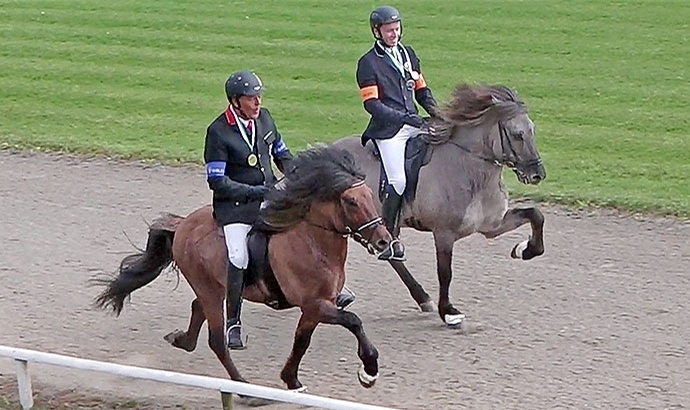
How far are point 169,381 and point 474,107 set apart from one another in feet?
11.0

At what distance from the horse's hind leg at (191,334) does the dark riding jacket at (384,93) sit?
6.36 feet

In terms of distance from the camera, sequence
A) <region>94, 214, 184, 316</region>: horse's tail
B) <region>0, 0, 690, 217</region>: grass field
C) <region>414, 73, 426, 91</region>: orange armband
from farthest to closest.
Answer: <region>0, 0, 690, 217</region>: grass field, <region>414, 73, 426, 91</region>: orange armband, <region>94, 214, 184, 316</region>: horse's tail

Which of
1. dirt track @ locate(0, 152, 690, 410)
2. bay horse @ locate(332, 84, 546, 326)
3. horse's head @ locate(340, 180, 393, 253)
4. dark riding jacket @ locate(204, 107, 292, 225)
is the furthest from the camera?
bay horse @ locate(332, 84, 546, 326)

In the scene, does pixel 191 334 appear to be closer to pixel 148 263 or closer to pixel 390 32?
pixel 148 263

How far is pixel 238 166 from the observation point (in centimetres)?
817

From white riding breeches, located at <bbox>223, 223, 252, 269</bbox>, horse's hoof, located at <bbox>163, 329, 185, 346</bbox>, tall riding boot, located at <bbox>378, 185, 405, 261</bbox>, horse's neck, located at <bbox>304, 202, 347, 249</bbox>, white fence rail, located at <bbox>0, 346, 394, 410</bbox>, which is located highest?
horse's neck, located at <bbox>304, 202, 347, 249</bbox>

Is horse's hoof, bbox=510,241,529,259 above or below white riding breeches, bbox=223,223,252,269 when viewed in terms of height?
below

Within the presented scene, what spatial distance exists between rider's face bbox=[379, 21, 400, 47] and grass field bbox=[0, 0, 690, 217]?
3.55 meters

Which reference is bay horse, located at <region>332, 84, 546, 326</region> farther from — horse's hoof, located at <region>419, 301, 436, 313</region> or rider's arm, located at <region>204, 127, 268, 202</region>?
rider's arm, located at <region>204, 127, 268, 202</region>

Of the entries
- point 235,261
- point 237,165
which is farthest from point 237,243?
point 237,165

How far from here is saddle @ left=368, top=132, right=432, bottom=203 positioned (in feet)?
31.7

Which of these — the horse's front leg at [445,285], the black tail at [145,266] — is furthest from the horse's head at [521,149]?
the black tail at [145,266]

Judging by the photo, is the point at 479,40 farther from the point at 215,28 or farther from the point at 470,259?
the point at 470,259

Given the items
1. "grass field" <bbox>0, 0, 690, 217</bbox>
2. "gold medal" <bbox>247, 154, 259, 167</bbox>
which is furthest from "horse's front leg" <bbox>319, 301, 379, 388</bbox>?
"grass field" <bbox>0, 0, 690, 217</bbox>
